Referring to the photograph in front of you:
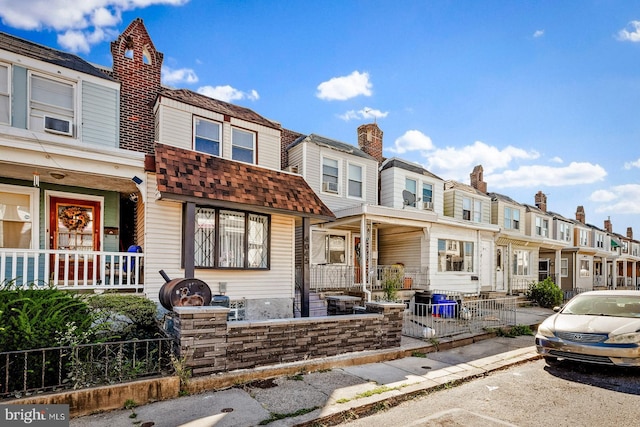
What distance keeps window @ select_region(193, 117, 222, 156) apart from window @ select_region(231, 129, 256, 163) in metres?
0.50

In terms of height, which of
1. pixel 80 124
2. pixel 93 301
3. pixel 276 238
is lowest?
pixel 93 301

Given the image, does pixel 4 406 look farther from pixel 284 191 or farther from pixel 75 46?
pixel 75 46

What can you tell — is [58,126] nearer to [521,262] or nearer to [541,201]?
[521,262]

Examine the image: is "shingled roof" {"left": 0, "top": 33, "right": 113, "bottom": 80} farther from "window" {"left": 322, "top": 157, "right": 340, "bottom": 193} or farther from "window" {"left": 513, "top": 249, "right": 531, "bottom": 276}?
"window" {"left": 513, "top": 249, "right": 531, "bottom": 276}

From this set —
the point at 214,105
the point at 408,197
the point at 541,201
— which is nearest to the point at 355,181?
the point at 408,197

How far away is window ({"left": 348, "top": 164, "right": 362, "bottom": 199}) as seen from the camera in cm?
1568

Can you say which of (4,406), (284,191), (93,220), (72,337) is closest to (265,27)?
(284,191)

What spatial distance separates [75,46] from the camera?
35.7 feet

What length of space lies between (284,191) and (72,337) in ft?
20.8

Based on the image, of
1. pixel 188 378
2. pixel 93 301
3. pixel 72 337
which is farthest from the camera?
pixel 93 301

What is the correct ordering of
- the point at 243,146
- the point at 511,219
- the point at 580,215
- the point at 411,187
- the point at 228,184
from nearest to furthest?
1. the point at 228,184
2. the point at 243,146
3. the point at 411,187
4. the point at 511,219
5. the point at 580,215

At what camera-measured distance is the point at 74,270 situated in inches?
323

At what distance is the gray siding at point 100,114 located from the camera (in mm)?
9633

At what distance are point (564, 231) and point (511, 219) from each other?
29.0 ft
